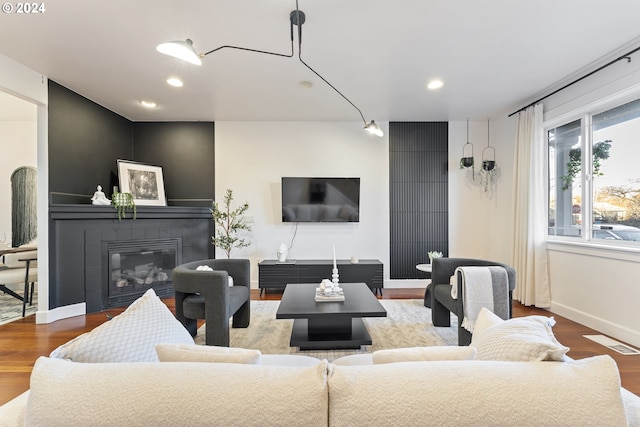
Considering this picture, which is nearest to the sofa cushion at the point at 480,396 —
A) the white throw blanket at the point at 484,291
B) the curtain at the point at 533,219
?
the white throw blanket at the point at 484,291

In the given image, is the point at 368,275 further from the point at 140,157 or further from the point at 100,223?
the point at 140,157

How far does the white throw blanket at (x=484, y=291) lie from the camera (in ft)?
7.93

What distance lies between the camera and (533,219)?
3711 mm

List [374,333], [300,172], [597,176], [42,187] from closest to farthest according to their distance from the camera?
[374,333]
[597,176]
[42,187]
[300,172]

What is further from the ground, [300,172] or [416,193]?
[300,172]

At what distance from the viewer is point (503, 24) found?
231cm

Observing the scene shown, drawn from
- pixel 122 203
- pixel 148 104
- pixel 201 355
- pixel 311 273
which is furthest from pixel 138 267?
pixel 201 355

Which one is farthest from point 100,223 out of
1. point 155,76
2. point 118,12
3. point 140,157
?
point 118,12

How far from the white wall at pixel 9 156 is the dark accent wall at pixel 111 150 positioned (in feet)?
4.84

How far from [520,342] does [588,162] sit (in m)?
3.32

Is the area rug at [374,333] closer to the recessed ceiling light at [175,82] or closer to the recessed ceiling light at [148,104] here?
the recessed ceiling light at [175,82]

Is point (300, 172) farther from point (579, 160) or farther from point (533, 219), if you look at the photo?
point (579, 160)

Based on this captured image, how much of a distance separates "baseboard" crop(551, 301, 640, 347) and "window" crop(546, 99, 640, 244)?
0.80 meters

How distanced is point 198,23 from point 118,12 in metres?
0.55
